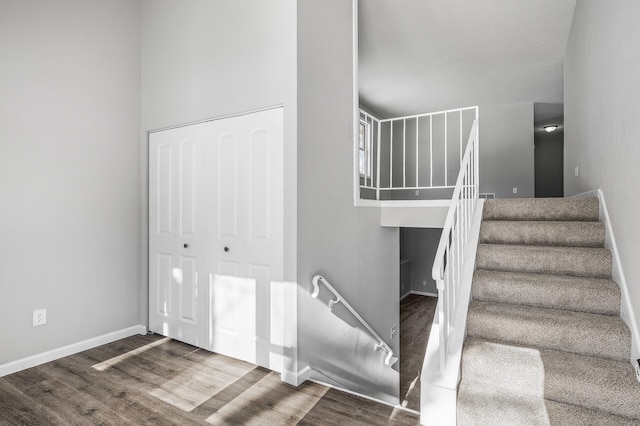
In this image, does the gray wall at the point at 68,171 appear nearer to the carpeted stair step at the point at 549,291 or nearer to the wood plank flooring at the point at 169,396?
the wood plank flooring at the point at 169,396

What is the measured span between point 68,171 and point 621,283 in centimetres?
419

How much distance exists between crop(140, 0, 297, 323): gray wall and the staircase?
4.55 feet

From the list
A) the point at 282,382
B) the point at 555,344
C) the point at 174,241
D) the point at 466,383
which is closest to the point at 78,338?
the point at 174,241

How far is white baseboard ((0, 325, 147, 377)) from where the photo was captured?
8.77 ft

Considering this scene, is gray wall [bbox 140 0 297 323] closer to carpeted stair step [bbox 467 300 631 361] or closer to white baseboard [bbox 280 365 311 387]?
white baseboard [bbox 280 365 311 387]

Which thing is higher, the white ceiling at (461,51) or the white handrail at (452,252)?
the white ceiling at (461,51)

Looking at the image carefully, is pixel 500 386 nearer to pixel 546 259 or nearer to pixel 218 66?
pixel 546 259

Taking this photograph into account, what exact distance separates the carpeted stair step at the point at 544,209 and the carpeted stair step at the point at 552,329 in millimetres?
1121

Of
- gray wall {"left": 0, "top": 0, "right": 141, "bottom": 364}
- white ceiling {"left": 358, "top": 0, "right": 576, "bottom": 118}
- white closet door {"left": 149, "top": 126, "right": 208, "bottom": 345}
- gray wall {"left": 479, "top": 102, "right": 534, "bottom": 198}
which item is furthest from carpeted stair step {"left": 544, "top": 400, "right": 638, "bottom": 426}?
gray wall {"left": 479, "top": 102, "right": 534, "bottom": 198}

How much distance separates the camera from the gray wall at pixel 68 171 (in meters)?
2.69

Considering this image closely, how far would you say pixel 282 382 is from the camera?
257 centimetres

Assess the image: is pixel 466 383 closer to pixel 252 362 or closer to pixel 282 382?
pixel 282 382

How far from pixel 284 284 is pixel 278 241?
328 millimetres

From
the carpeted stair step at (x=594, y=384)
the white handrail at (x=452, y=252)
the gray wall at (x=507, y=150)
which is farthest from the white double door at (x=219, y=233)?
the gray wall at (x=507, y=150)
